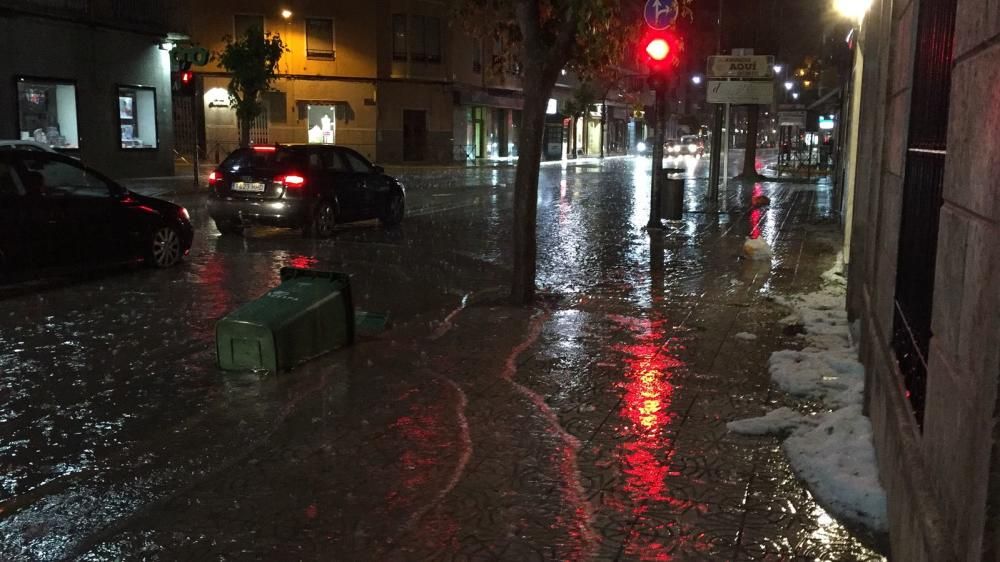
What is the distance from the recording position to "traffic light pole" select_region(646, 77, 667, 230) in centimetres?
1491

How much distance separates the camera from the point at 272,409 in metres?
6.04

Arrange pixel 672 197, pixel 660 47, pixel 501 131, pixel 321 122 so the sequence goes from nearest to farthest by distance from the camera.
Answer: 1. pixel 660 47
2. pixel 672 197
3. pixel 321 122
4. pixel 501 131

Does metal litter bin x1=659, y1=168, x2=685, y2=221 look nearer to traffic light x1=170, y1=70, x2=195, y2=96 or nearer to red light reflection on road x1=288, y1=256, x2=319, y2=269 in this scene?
red light reflection on road x1=288, y1=256, x2=319, y2=269

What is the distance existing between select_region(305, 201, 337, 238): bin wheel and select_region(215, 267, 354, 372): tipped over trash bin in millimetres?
7672

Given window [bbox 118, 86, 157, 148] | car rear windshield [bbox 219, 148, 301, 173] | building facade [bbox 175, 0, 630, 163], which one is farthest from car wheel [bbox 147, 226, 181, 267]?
building facade [bbox 175, 0, 630, 163]

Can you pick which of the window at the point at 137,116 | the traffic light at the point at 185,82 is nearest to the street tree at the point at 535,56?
the traffic light at the point at 185,82

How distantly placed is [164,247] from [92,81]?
693 inches

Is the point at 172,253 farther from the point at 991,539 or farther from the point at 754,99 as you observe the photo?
the point at 754,99

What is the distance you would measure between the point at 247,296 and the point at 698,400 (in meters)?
5.54

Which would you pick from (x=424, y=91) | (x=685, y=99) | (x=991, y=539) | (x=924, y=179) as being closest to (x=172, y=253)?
(x=924, y=179)

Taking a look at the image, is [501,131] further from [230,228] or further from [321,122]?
[230,228]

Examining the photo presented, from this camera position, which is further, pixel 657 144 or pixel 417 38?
pixel 417 38

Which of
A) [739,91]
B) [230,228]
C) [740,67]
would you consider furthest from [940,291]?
[740,67]

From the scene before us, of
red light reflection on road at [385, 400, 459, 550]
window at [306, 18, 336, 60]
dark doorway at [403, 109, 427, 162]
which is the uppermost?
window at [306, 18, 336, 60]
